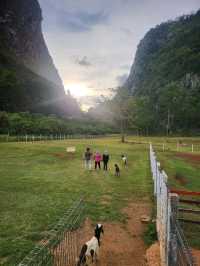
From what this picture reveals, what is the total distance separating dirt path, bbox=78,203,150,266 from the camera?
7680 mm

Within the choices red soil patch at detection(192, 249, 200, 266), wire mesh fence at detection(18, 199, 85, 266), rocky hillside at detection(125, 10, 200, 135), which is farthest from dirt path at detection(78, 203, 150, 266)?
rocky hillside at detection(125, 10, 200, 135)

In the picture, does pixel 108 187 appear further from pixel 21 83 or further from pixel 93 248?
pixel 21 83

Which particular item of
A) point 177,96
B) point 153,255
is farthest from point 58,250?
point 177,96

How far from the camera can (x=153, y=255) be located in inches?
309

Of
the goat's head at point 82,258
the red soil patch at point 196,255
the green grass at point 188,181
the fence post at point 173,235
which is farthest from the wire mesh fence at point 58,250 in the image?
the green grass at point 188,181

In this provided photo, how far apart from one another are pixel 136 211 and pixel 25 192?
256 inches

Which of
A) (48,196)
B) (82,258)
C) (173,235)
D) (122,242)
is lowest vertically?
(122,242)

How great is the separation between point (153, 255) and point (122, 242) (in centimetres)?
130

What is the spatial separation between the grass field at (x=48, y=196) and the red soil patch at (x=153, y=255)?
2489mm

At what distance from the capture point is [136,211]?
12.0 metres

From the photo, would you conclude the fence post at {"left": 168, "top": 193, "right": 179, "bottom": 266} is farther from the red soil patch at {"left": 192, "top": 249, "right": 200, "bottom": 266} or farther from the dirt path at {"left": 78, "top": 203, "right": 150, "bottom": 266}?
the dirt path at {"left": 78, "top": 203, "right": 150, "bottom": 266}

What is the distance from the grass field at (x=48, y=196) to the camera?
349 inches

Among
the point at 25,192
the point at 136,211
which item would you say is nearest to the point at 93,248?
the point at 136,211

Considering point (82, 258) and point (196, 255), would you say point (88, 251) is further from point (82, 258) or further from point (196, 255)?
point (196, 255)
